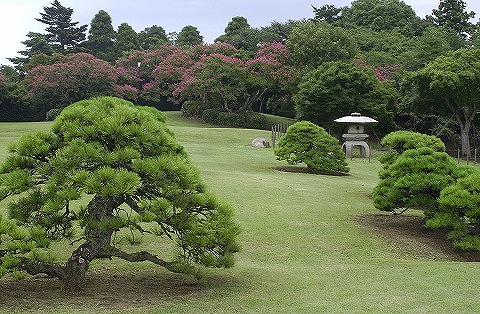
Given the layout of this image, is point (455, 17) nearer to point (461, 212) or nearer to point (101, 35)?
point (101, 35)

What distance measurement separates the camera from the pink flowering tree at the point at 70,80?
35344 millimetres

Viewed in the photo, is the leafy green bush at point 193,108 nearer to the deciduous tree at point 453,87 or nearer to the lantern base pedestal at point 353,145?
the deciduous tree at point 453,87

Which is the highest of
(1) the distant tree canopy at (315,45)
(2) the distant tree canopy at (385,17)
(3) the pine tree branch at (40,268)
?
(2) the distant tree canopy at (385,17)

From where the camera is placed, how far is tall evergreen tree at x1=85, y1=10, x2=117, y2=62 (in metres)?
51.8

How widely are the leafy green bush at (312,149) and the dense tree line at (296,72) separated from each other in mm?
11502

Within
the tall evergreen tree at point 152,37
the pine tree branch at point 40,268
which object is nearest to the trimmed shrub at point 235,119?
the tall evergreen tree at point 152,37

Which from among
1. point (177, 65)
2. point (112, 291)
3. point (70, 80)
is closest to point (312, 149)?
point (112, 291)

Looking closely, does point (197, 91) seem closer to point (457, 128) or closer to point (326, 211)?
point (457, 128)

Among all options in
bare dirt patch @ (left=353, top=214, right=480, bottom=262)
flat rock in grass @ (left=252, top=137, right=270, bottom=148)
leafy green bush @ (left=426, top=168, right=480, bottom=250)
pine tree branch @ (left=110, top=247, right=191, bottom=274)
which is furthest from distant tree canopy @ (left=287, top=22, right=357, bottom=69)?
pine tree branch @ (left=110, top=247, right=191, bottom=274)

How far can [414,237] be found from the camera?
985 centimetres

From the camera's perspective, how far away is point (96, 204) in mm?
5625

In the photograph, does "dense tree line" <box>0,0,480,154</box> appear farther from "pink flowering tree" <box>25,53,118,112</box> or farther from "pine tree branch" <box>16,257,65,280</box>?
"pine tree branch" <box>16,257,65,280</box>

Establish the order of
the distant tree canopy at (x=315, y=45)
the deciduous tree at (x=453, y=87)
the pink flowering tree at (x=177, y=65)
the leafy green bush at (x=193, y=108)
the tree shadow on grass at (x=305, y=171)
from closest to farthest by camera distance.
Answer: the tree shadow on grass at (x=305, y=171) < the deciduous tree at (x=453, y=87) < the distant tree canopy at (x=315, y=45) < the pink flowering tree at (x=177, y=65) < the leafy green bush at (x=193, y=108)

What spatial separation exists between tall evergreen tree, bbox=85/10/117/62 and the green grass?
41242 millimetres
